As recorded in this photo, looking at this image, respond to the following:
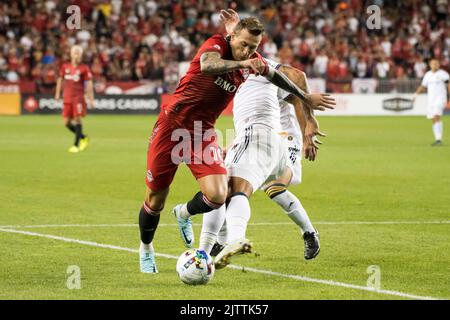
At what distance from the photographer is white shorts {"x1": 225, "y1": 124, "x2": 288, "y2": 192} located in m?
8.70

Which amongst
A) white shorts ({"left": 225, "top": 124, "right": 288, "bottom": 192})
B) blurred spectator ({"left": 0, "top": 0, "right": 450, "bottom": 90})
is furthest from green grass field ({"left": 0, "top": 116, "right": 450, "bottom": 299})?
blurred spectator ({"left": 0, "top": 0, "right": 450, "bottom": 90})

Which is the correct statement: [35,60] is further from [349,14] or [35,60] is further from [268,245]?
[268,245]

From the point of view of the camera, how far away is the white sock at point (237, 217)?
8008 mm

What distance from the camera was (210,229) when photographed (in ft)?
27.6

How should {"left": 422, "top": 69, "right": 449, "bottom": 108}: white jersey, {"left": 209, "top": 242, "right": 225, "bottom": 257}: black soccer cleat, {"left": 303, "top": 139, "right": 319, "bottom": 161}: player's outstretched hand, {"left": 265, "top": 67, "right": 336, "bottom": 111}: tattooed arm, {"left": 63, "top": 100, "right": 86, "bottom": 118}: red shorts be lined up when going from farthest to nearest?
{"left": 422, "top": 69, "right": 449, "bottom": 108}: white jersey
{"left": 63, "top": 100, "right": 86, "bottom": 118}: red shorts
{"left": 303, "top": 139, "right": 319, "bottom": 161}: player's outstretched hand
{"left": 209, "top": 242, "right": 225, "bottom": 257}: black soccer cleat
{"left": 265, "top": 67, "right": 336, "bottom": 111}: tattooed arm

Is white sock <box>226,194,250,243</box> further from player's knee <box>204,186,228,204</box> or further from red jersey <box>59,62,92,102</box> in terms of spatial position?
red jersey <box>59,62,92,102</box>

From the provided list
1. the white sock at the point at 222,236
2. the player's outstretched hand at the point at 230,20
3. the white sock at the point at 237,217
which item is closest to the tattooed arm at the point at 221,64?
the player's outstretched hand at the point at 230,20

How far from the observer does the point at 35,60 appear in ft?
121

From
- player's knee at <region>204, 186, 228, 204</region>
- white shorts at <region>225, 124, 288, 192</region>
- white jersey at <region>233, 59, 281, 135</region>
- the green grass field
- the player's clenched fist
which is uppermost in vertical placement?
the player's clenched fist

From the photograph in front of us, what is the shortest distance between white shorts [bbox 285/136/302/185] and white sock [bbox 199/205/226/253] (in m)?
1.56

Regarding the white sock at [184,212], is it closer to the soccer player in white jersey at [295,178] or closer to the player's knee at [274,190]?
the soccer player in white jersey at [295,178]

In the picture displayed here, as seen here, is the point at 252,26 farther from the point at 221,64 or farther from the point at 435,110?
the point at 435,110

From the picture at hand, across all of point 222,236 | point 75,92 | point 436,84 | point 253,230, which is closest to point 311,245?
point 222,236

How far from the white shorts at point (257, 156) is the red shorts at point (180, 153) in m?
0.51
